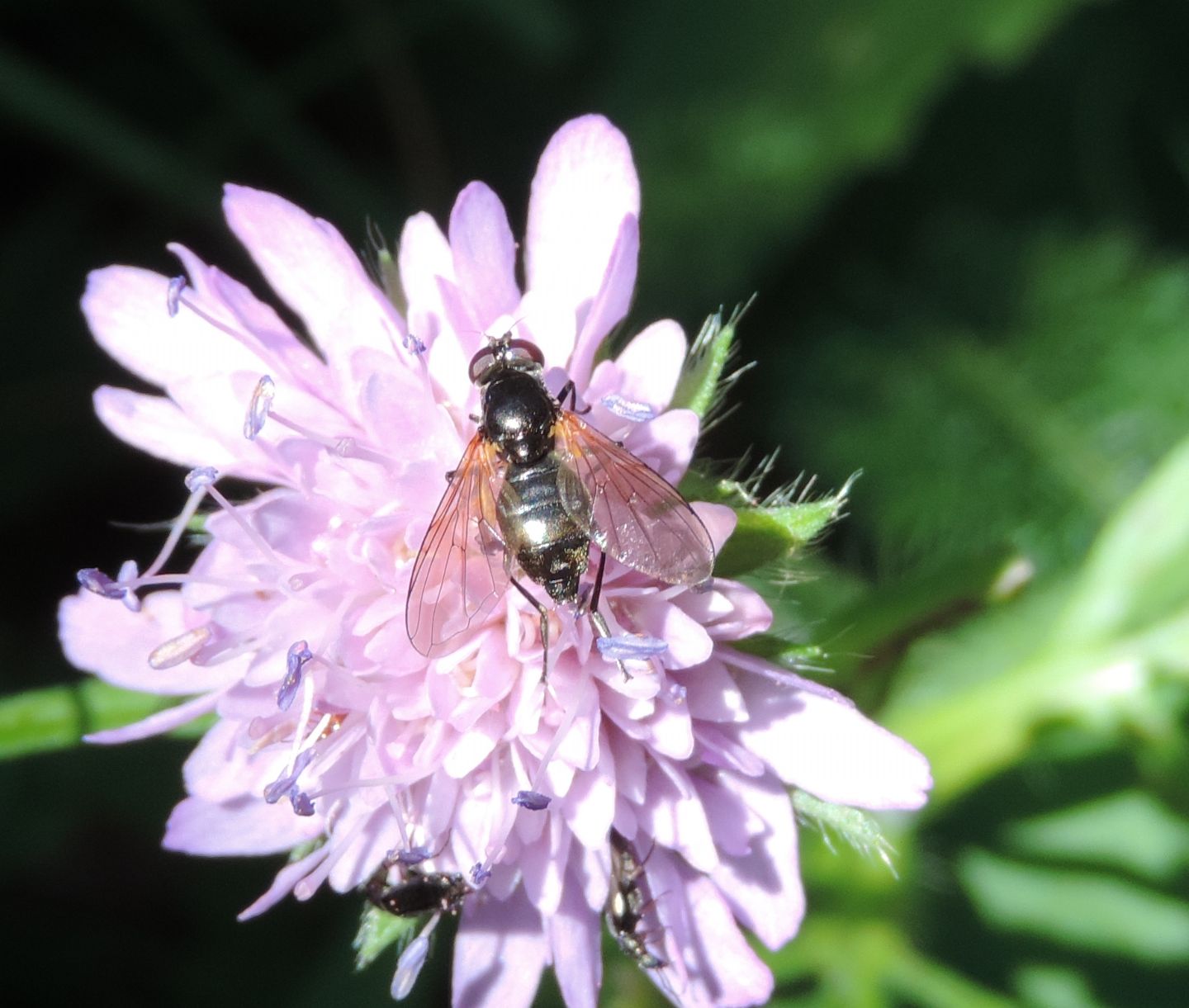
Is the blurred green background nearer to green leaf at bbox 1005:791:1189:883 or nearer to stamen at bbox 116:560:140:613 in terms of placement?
green leaf at bbox 1005:791:1189:883

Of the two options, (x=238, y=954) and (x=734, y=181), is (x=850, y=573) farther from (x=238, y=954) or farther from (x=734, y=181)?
(x=238, y=954)

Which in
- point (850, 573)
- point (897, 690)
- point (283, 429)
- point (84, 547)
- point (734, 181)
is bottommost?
point (283, 429)

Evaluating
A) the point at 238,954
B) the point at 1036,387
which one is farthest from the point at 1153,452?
the point at 238,954

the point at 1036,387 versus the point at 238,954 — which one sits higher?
the point at 1036,387

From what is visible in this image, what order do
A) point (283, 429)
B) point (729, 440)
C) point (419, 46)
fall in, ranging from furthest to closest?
point (419, 46) → point (729, 440) → point (283, 429)

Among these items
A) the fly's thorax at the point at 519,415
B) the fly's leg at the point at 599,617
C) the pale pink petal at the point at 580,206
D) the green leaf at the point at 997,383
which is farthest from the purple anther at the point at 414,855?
the green leaf at the point at 997,383

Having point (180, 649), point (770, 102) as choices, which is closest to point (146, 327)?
point (180, 649)

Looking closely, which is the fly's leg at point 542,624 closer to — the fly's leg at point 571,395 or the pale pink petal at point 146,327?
the fly's leg at point 571,395
